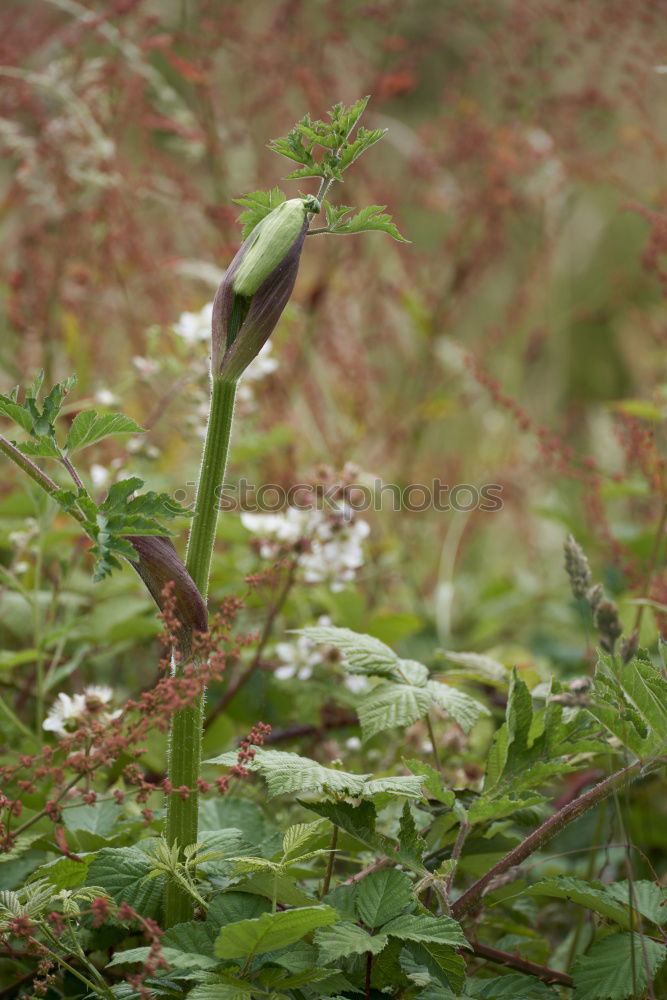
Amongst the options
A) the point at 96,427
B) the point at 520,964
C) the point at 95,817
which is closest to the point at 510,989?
the point at 520,964

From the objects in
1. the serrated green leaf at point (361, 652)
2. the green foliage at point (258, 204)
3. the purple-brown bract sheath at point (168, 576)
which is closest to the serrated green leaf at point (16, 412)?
the purple-brown bract sheath at point (168, 576)

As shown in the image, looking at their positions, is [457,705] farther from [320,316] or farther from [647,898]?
[320,316]

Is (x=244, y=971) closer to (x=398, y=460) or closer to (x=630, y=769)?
(x=630, y=769)

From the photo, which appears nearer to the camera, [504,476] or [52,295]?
[52,295]

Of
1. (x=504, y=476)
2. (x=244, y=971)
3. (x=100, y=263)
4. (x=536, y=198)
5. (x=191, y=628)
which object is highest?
(x=536, y=198)

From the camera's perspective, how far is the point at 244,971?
71cm

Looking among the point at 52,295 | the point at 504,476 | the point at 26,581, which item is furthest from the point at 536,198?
the point at 26,581

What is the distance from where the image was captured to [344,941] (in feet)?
2.29

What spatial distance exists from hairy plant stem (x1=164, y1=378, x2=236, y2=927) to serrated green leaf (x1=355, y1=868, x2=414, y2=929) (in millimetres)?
147

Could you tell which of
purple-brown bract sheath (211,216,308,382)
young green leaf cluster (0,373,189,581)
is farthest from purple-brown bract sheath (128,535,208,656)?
purple-brown bract sheath (211,216,308,382)

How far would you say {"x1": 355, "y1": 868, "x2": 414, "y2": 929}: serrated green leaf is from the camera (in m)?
0.73

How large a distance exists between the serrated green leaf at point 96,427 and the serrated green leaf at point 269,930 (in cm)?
37

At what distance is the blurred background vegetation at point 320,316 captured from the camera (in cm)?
143

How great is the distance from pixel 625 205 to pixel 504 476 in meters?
1.08
